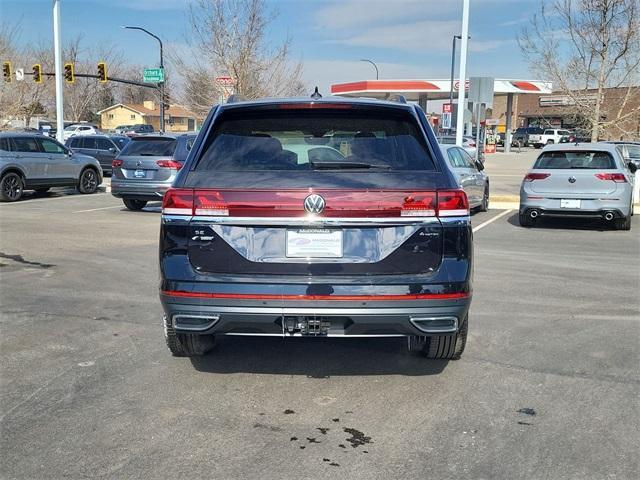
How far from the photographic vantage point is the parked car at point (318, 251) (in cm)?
379

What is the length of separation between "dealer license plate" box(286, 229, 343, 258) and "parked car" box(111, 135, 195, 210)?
405 inches

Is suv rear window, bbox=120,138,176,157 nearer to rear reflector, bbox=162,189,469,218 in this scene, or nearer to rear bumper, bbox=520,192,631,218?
rear bumper, bbox=520,192,631,218

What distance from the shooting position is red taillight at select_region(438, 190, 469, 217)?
3852mm

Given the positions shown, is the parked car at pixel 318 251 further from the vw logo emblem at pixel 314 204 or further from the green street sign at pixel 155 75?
the green street sign at pixel 155 75

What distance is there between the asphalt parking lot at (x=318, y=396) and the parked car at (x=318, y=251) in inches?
20.9

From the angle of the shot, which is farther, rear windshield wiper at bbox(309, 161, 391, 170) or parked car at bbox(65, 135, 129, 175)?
parked car at bbox(65, 135, 129, 175)

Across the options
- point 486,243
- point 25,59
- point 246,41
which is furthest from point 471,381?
point 25,59

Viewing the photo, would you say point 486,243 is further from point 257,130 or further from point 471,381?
point 257,130

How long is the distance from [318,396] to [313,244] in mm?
1051

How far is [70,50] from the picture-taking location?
66.6m

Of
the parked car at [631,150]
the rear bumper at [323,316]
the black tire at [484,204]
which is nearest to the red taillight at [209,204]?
the rear bumper at [323,316]

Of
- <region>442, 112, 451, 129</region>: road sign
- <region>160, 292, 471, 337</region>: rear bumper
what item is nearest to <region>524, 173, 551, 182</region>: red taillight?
<region>160, 292, 471, 337</region>: rear bumper

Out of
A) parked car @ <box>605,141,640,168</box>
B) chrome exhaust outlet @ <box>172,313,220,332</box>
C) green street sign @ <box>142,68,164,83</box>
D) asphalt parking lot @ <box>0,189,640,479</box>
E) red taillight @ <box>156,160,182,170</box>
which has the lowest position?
asphalt parking lot @ <box>0,189,640,479</box>

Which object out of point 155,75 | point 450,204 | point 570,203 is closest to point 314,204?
point 450,204
